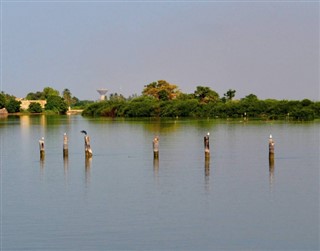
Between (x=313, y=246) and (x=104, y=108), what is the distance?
10958cm

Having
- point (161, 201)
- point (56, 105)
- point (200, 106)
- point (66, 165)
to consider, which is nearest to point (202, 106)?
point (200, 106)

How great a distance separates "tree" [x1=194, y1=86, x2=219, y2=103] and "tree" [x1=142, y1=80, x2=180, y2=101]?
32.4ft

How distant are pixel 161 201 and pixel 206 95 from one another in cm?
9365

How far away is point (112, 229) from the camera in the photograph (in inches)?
844

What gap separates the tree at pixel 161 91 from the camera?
5069 inches

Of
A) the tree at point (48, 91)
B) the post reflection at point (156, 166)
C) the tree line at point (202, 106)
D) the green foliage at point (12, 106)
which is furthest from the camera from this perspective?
the tree at point (48, 91)

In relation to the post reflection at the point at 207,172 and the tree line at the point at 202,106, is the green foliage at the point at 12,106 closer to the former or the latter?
the tree line at the point at 202,106

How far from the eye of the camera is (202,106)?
114 metres

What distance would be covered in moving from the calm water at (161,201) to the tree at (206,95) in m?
73.2

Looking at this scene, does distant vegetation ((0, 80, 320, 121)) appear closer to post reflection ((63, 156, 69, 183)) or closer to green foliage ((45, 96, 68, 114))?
green foliage ((45, 96, 68, 114))

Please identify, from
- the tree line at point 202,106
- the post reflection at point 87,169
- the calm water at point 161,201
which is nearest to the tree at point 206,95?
the tree line at point 202,106

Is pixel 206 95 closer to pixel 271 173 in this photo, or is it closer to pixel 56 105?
pixel 56 105

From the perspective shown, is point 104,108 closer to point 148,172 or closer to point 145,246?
point 148,172

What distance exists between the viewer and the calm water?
20312mm
